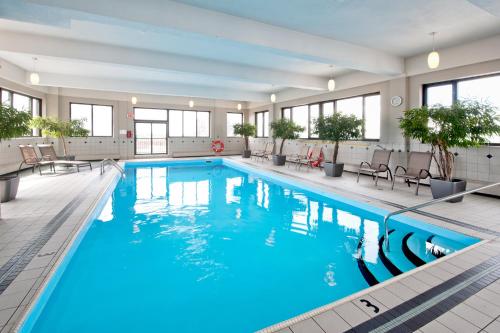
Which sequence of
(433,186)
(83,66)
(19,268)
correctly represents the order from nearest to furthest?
(19,268) < (433,186) < (83,66)

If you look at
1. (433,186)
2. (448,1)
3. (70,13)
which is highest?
(448,1)


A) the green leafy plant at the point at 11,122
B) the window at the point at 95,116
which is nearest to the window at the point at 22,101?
the window at the point at 95,116

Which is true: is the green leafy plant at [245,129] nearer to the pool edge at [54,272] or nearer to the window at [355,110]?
the window at [355,110]

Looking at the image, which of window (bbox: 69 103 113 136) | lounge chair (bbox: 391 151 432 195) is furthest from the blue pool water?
window (bbox: 69 103 113 136)

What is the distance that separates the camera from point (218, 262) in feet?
9.91

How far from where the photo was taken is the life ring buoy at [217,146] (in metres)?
14.3

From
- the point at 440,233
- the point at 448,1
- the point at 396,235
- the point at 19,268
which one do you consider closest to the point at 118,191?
the point at 19,268

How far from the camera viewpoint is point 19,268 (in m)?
2.40

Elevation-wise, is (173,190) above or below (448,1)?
below

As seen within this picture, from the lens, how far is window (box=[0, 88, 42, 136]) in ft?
25.8

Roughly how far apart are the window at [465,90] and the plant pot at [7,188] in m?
7.59

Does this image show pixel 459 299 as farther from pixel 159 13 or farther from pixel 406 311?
pixel 159 13

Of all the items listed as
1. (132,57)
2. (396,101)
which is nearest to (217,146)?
(132,57)

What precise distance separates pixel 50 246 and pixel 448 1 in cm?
577
